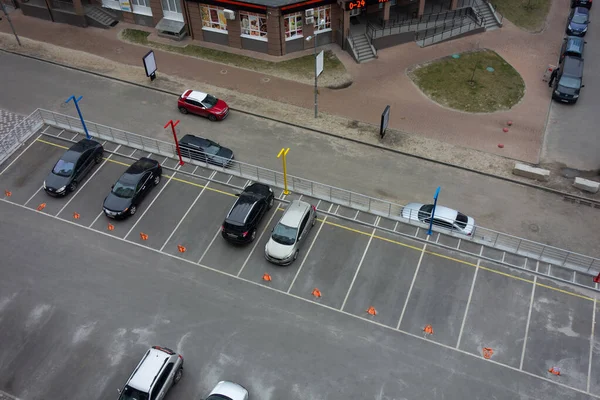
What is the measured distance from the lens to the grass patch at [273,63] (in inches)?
1448

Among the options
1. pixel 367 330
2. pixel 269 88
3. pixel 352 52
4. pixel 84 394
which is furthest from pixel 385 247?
pixel 352 52

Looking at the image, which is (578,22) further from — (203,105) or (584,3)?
(203,105)

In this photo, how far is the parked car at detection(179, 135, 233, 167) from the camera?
2833 cm

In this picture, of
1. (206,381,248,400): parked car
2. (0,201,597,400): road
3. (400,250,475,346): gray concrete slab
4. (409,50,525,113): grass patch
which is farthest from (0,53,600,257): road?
(206,381,248,400): parked car

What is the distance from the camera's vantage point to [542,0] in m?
45.6

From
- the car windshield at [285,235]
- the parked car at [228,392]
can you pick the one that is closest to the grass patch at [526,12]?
the car windshield at [285,235]

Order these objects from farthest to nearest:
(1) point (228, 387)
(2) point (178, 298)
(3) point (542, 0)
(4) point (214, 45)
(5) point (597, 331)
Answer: (3) point (542, 0), (4) point (214, 45), (2) point (178, 298), (5) point (597, 331), (1) point (228, 387)

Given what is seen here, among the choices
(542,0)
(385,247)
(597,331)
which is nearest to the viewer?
(597,331)

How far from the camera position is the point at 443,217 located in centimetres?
2438

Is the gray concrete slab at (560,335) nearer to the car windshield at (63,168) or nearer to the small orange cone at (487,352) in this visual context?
the small orange cone at (487,352)

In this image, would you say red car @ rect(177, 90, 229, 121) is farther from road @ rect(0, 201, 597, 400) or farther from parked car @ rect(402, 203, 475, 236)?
parked car @ rect(402, 203, 475, 236)

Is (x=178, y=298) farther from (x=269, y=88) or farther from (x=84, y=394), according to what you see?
(x=269, y=88)

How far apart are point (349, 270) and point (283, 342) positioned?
4.59 meters

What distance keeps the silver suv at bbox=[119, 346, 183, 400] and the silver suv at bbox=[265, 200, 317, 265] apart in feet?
19.9
